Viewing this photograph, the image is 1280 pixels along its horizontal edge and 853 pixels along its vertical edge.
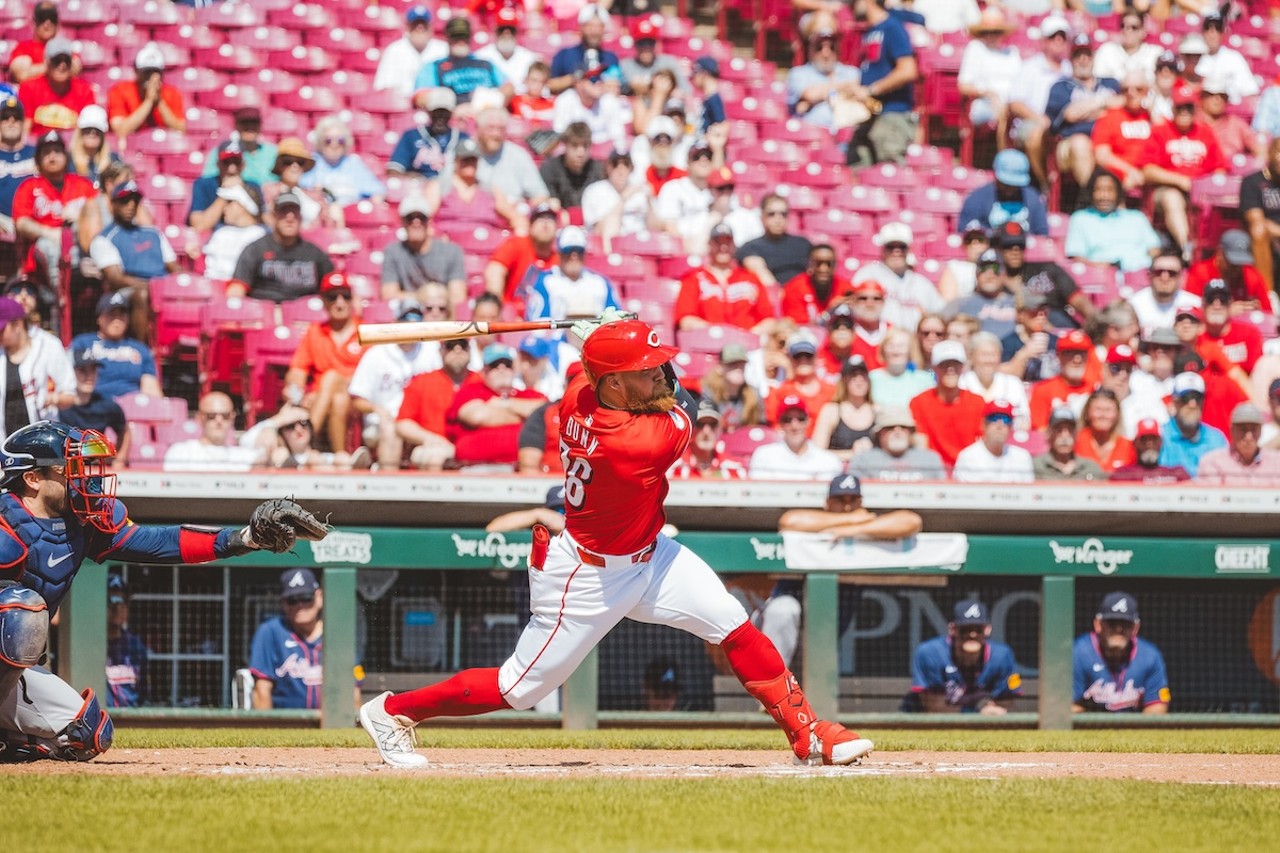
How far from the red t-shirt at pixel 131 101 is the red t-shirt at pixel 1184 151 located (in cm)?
702

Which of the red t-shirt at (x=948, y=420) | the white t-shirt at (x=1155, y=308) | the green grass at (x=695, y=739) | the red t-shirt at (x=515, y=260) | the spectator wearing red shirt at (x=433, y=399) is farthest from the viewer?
the white t-shirt at (x=1155, y=308)

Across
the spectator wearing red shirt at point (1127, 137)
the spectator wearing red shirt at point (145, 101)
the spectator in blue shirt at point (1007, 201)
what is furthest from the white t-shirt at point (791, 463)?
the spectator wearing red shirt at point (145, 101)

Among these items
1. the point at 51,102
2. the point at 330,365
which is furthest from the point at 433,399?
the point at 51,102

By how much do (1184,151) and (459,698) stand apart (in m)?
9.06

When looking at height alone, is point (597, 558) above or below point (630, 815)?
above

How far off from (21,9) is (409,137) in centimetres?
311

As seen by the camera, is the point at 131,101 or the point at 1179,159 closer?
the point at 131,101

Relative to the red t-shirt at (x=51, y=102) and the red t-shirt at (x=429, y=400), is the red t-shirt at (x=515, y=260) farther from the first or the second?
the red t-shirt at (x=51, y=102)

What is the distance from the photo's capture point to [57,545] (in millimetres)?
5980

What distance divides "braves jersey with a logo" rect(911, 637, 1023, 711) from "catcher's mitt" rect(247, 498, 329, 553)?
11.8ft

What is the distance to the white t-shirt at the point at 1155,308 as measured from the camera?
11531mm

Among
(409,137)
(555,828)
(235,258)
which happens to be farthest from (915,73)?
(555,828)

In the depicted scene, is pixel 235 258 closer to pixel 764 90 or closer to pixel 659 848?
pixel 764 90

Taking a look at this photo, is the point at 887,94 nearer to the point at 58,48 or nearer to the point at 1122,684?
the point at 58,48
